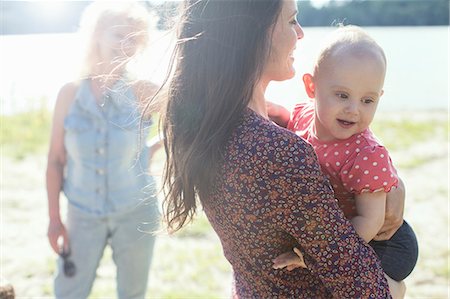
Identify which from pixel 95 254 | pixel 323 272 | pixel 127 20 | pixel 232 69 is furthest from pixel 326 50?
pixel 95 254

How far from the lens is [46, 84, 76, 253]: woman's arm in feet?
9.46

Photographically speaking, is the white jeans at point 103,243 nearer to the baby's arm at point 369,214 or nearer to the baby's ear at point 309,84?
the baby's ear at point 309,84

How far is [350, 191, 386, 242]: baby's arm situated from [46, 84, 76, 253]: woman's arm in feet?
5.85

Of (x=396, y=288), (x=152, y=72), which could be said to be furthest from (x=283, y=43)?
(x=396, y=288)

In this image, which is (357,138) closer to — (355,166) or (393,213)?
(355,166)

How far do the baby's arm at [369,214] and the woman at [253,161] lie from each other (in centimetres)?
9

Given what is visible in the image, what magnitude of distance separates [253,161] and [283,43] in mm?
293

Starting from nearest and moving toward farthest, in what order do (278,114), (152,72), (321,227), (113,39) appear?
(321,227) < (152,72) < (278,114) < (113,39)

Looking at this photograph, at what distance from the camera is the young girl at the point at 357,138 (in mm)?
1456

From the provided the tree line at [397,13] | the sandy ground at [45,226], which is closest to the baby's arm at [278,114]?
the sandy ground at [45,226]

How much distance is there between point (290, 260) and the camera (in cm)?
137

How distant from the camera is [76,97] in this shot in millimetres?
2893

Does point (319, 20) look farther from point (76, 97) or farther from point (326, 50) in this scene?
point (326, 50)

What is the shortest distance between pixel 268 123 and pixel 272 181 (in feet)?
0.43
